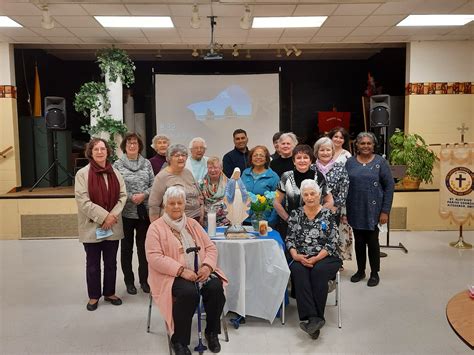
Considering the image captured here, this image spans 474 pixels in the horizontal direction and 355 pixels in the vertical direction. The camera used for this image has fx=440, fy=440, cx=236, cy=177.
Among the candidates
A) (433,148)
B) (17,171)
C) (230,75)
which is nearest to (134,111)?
(230,75)

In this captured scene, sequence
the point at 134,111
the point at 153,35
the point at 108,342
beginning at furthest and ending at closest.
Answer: the point at 134,111 → the point at 153,35 → the point at 108,342

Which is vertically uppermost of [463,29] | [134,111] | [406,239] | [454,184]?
[463,29]

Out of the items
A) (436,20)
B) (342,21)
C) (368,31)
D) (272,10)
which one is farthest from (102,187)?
(436,20)

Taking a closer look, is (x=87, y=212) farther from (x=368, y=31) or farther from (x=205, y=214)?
(x=368, y=31)

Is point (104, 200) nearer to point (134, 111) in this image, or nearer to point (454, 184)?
point (454, 184)

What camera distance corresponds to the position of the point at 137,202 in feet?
12.5

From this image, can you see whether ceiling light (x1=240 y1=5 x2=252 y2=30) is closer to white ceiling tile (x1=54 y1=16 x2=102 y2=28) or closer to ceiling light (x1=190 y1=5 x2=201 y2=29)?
ceiling light (x1=190 y1=5 x2=201 y2=29)

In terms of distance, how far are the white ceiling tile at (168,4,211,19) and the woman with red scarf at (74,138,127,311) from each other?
91.3 inches

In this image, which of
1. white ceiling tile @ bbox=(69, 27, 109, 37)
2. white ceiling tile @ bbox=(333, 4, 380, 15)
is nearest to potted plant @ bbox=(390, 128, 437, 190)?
white ceiling tile @ bbox=(333, 4, 380, 15)

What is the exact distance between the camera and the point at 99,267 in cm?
366

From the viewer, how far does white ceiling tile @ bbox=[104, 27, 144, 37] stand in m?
6.14

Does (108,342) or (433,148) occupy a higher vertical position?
(433,148)

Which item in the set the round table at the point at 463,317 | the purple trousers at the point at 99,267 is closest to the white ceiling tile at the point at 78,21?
the purple trousers at the point at 99,267

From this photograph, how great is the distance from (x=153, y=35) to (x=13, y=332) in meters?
4.61
